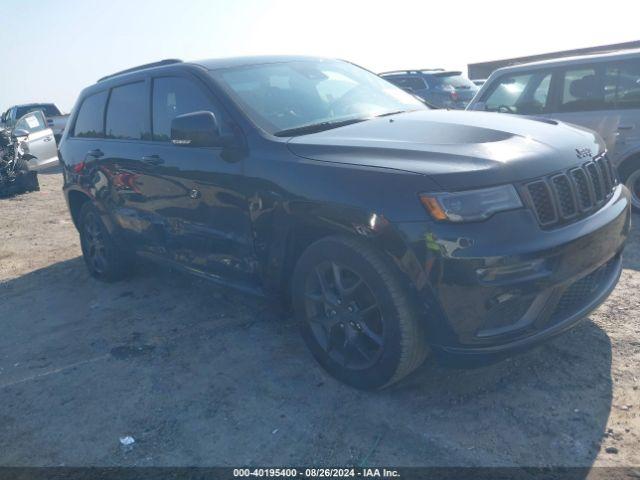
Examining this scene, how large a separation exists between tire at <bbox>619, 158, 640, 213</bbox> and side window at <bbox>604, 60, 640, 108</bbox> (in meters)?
0.61

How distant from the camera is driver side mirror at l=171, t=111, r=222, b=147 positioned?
3.25 metres

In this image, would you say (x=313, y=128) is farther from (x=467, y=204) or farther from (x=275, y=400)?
(x=275, y=400)

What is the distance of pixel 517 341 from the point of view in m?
2.56

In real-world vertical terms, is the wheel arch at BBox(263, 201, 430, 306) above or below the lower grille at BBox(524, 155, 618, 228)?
below

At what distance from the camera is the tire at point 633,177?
5.88 meters

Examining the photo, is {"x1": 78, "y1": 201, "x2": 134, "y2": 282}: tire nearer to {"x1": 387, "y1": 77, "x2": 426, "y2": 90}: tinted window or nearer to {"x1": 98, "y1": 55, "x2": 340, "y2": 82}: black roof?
{"x1": 98, "y1": 55, "x2": 340, "y2": 82}: black roof

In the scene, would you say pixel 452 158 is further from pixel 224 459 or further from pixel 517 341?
pixel 224 459

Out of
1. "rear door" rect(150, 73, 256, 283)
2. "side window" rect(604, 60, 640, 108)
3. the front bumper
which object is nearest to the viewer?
the front bumper

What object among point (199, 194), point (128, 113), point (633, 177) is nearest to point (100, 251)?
point (128, 113)

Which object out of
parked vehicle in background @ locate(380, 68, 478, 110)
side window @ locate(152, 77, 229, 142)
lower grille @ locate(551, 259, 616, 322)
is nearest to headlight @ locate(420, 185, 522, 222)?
lower grille @ locate(551, 259, 616, 322)

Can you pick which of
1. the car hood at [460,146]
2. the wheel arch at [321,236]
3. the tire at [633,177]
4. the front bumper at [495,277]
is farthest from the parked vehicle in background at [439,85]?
the front bumper at [495,277]

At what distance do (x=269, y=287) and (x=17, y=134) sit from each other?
32.7 feet

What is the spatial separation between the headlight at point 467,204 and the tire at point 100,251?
3358 millimetres

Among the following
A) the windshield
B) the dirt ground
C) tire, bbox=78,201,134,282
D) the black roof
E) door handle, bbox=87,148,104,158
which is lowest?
the dirt ground
